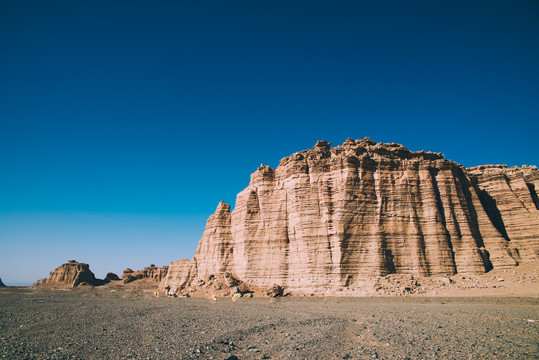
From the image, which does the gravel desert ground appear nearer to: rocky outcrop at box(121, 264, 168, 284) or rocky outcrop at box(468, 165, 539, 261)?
rocky outcrop at box(468, 165, 539, 261)

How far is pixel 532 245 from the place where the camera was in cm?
3347

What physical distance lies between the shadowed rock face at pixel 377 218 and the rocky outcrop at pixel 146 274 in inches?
2279

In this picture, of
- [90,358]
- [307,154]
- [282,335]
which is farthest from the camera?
[307,154]

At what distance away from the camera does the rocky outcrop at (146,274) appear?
295ft

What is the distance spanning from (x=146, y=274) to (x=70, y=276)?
20106 millimetres

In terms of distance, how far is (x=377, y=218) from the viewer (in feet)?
115

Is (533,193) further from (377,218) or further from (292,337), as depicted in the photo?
(292,337)

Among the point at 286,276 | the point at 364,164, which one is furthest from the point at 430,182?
the point at 286,276

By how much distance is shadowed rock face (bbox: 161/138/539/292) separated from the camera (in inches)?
1316

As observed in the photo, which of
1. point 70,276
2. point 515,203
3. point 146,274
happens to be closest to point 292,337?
point 515,203

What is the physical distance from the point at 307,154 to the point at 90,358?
112 feet

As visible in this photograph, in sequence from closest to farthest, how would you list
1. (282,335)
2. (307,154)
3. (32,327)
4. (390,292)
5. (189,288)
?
1. (282,335)
2. (32,327)
3. (390,292)
4. (307,154)
5. (189,288)

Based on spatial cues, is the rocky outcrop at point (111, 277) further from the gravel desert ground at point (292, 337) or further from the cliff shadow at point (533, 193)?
the cliff shadow at point (533, 193)

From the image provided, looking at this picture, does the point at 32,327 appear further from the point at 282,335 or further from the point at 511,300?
the point at 511,300
